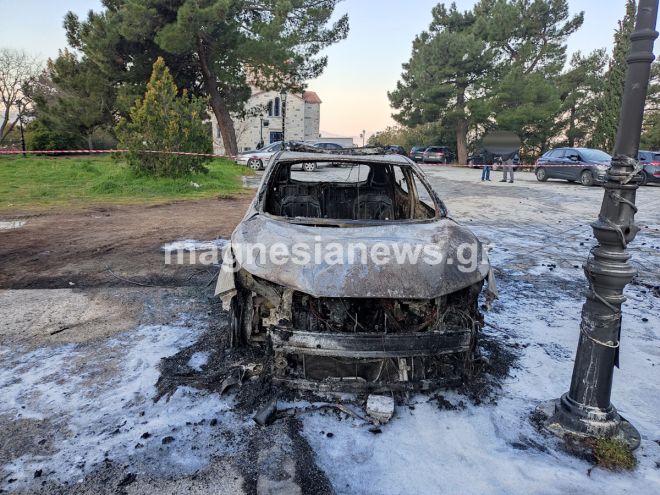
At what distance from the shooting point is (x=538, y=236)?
9109mm

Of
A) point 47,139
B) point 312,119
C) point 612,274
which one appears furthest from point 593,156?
point 312,119

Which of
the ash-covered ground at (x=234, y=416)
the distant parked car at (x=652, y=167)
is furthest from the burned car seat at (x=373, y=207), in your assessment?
the distant parked car at (x=652, y=167)

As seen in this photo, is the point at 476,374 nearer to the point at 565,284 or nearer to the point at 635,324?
the point at 635,324

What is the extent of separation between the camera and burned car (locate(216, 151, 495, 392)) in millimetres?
3027

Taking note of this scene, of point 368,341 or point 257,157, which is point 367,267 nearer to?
point 368,341

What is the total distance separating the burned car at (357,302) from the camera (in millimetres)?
3027

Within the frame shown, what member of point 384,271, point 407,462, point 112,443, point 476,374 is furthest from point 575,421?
point 112,443

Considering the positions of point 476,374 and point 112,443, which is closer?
point 112,443

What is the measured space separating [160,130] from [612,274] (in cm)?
1502

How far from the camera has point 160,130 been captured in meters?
15.3

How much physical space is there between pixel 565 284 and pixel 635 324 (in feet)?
4.36

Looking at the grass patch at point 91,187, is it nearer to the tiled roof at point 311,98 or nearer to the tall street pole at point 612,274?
the tall street pole at point 612,274

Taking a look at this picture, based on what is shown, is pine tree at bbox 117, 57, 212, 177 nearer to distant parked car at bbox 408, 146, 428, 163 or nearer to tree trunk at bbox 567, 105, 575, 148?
distant parked car at bbox 408, 146, 428, 163

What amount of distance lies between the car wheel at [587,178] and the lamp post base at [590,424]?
58.7 feet
